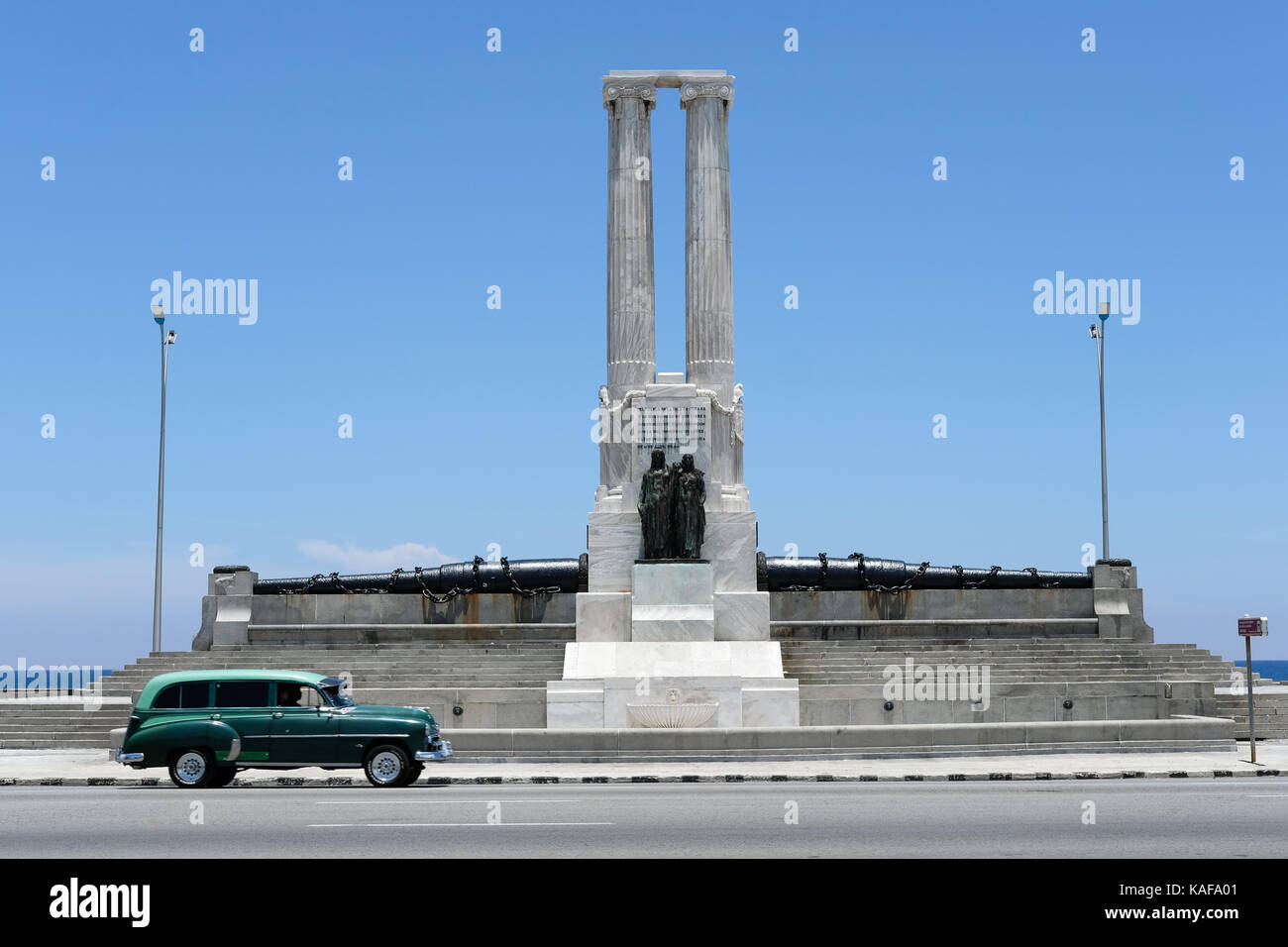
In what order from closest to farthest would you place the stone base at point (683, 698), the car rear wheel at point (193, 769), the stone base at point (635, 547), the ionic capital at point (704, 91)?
1. the car rear wheel at point (193, 769)
2. the stone base at point (683, 698)
3. the stone base at point (635, 547)
4. the ionic capital at point (704, 91)

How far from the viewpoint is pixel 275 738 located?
20547 millimetres

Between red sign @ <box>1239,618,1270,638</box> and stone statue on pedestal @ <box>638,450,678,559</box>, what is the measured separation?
11870 millimetres

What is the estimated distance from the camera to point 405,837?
46.1 ft

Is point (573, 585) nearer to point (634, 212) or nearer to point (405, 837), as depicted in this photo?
→ point (634, 212)

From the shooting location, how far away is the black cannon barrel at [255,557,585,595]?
37594mm

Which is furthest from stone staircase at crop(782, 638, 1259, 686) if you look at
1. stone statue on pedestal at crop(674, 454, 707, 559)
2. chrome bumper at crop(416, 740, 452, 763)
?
chrome bumper at crop(416, 740, 452, 763)

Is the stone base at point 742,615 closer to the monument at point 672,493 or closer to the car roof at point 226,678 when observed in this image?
the monument at point 672,493

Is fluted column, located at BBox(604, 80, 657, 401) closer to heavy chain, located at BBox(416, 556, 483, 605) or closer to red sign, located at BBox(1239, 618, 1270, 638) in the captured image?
heavy chain, located at BBox(416, 556, 483, 605)

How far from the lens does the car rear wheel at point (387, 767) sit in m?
20.5

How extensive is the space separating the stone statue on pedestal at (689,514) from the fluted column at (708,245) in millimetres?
2875

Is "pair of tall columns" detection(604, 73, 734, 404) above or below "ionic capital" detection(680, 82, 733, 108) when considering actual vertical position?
below

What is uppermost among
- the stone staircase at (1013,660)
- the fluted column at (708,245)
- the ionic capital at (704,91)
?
the ionic capital at (704,91)

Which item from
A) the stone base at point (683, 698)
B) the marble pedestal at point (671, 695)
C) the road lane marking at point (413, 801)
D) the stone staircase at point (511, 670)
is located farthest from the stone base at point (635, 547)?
the road lane marking at point (413, 801)
